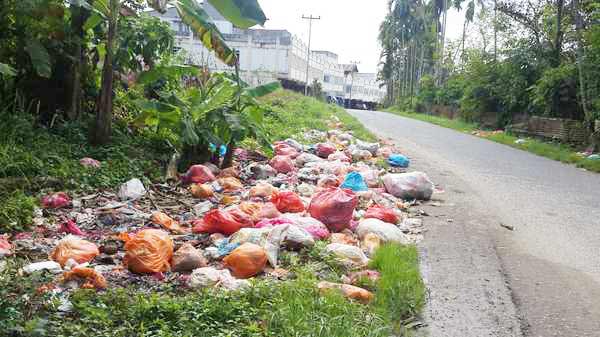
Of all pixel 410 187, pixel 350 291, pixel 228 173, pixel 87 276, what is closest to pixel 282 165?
pixel 228 173

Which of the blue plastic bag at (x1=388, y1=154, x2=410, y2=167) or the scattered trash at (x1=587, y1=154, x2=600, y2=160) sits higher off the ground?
the scattered trash at (x1=587, y1=154, x2=600, y2=160)

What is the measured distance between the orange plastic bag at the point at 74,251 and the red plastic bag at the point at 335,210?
1784 mm

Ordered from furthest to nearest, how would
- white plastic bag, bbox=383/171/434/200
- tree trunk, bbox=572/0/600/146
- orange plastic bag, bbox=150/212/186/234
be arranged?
tree trunk, bbox=572/0/600/146
white plastic bag, bbox=383/171/434/200
orange plastic bag, bbox=150/212/186/234

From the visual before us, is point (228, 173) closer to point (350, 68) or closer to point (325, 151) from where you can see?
point (325, 151)

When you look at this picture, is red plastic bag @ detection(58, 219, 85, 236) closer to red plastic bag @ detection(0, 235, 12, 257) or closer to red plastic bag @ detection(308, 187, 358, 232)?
red plastic bag @ detection(0, 235, 12, 257)

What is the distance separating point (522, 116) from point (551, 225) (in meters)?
13.4

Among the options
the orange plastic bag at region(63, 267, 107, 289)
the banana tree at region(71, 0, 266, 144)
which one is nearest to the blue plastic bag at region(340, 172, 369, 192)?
the banana tree at region(71, 0, 266, 144)

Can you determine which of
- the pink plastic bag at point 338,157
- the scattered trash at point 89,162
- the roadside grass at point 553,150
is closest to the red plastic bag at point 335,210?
the scattered trash at point 89,162

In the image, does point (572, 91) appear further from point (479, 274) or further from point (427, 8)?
point (427, 8)

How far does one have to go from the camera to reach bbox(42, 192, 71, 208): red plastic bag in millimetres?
4715

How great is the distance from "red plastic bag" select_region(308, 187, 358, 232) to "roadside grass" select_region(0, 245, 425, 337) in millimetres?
1386

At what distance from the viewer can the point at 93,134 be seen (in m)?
6.43

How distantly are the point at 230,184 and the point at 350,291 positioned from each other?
125 inches

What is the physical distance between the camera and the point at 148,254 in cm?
345
